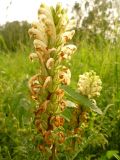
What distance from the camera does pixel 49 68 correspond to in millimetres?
1585

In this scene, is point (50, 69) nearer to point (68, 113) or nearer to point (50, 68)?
point (50, 68)

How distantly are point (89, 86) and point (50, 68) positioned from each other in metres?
0.56

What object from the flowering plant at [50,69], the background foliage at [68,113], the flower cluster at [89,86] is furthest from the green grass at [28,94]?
the flowering plant at [50,69]

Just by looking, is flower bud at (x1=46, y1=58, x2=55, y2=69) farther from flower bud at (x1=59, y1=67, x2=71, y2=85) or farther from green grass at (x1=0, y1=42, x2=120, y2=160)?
green grass at (x1=0, y1=42, x2=120, y2=160)

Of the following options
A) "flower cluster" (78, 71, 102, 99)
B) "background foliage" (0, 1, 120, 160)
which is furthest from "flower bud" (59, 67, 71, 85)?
"flower cluster" (78, 71, 102, 99)

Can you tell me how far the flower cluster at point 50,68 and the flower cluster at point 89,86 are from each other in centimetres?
46

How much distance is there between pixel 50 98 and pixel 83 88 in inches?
19.9

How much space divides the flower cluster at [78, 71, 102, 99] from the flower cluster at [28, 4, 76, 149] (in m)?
0.46

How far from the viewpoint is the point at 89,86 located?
212cm

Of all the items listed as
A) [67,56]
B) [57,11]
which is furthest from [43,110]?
[57,11]

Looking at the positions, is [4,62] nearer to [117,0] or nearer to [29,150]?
[117,0]

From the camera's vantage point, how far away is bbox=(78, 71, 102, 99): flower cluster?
210 centimetres

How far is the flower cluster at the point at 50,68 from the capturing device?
5.25 ft

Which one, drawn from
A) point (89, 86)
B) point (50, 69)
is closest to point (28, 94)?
point (50, 69)
